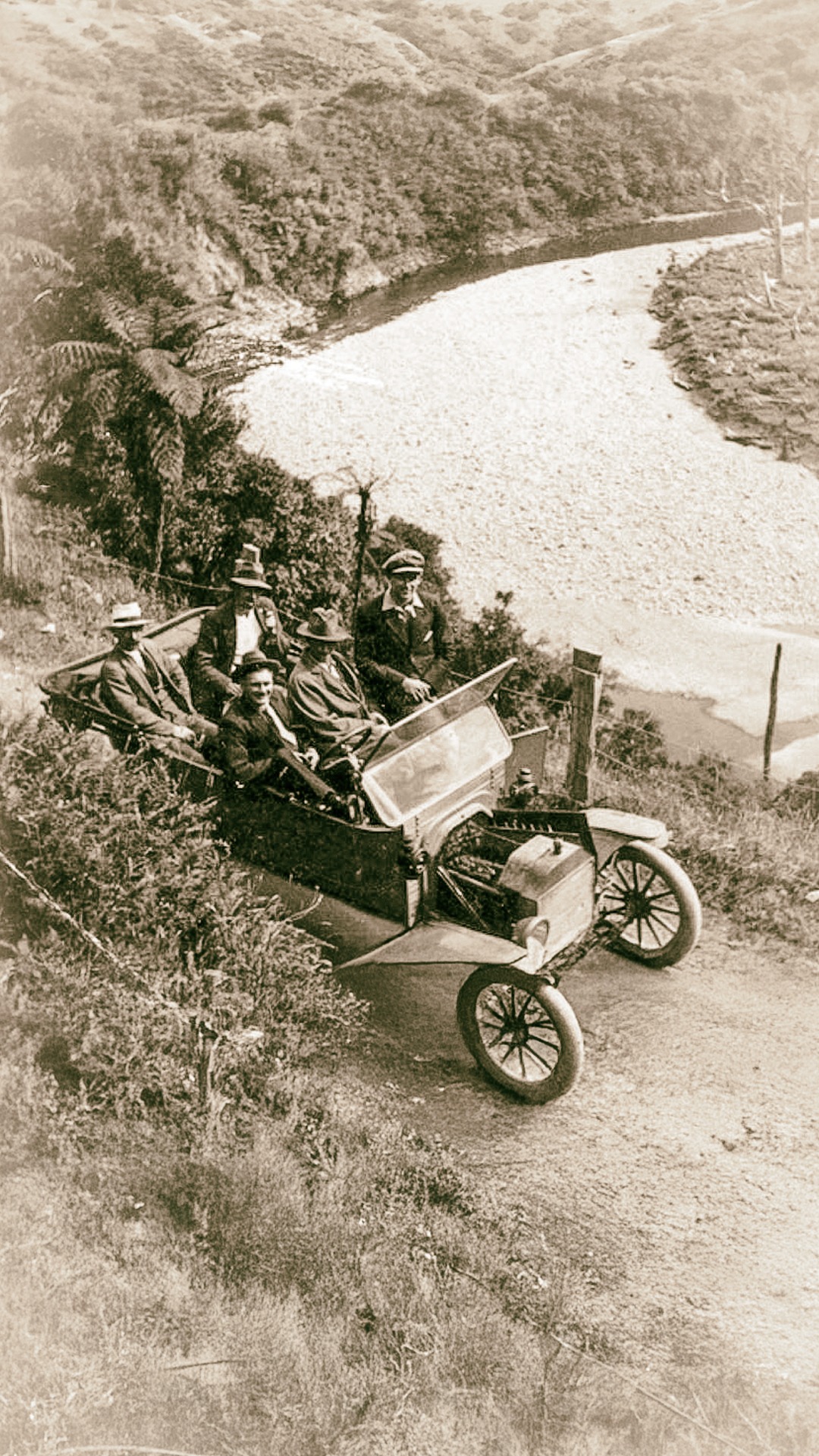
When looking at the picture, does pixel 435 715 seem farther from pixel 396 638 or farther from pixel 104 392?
pixel 104 392

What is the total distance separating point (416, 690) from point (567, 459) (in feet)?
8.81

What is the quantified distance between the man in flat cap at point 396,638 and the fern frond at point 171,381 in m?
2.57

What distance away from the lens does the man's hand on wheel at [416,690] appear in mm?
7711

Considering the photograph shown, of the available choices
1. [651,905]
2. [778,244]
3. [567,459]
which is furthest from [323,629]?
[778,244]

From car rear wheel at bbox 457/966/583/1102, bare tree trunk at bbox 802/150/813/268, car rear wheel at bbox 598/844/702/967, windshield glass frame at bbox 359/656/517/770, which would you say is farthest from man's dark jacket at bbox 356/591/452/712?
bare tree trunk at bbox 802/150/813/268

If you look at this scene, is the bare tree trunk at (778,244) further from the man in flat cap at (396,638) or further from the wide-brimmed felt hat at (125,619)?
the wide-brimmed felt hat at (125,619)

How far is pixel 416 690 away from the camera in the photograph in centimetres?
773

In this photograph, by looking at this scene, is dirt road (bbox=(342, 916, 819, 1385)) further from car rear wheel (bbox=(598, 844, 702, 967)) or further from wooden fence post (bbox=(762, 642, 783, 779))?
wooden fence post (bbox=(762, 642, 783, 779))

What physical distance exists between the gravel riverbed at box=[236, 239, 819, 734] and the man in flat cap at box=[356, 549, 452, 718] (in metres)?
1.22

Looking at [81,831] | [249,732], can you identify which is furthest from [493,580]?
[81,831]

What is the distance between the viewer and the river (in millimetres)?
9172

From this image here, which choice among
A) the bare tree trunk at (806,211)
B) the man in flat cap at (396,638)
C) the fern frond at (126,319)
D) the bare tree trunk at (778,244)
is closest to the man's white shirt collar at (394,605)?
the man in flat cap at (396,638)

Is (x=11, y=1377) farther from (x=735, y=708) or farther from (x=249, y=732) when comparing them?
(x=735, y=708)

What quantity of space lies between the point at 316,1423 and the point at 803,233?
8.62 meters
